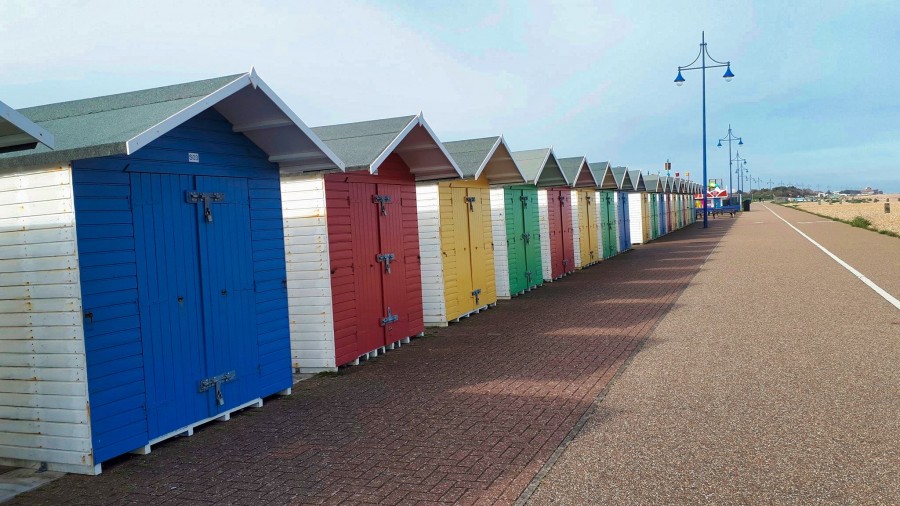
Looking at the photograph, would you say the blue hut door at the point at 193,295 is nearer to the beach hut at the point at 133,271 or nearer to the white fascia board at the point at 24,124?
the beach hut at the point at 133,271

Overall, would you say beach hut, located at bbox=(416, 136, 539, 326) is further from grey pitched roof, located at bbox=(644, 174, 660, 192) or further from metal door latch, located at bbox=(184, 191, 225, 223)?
grey pitched roof, located at bbox=(644, 174, 660, 192)

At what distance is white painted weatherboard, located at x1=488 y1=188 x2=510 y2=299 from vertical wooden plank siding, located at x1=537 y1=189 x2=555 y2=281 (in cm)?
325

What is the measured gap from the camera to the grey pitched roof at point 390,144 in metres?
9.57

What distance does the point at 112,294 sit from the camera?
5.96 metres

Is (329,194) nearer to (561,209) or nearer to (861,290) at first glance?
(861,290)

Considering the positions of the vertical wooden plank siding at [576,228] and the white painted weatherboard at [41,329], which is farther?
the vertical wooden plank siding at [576,228]

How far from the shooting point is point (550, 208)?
19.7 meters

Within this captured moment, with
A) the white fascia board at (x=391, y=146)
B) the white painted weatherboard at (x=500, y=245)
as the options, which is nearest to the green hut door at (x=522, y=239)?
the white painted weatherboard at (x=500, y=245)

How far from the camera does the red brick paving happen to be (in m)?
5.25

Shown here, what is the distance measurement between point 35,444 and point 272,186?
347 cm

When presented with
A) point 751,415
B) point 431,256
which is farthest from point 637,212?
point 751,415

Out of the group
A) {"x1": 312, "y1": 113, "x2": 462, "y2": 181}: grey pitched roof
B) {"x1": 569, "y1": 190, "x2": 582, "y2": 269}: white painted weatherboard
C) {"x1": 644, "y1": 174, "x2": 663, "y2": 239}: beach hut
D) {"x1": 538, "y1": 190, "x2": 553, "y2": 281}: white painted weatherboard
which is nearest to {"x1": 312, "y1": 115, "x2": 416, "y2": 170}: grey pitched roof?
Result: {"x1": 312, "y1": 113, "x2": 462, "y2": 181}: grey pitched roof

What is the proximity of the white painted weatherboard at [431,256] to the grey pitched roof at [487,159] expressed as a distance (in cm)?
74

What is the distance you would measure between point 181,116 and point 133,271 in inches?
52.9
